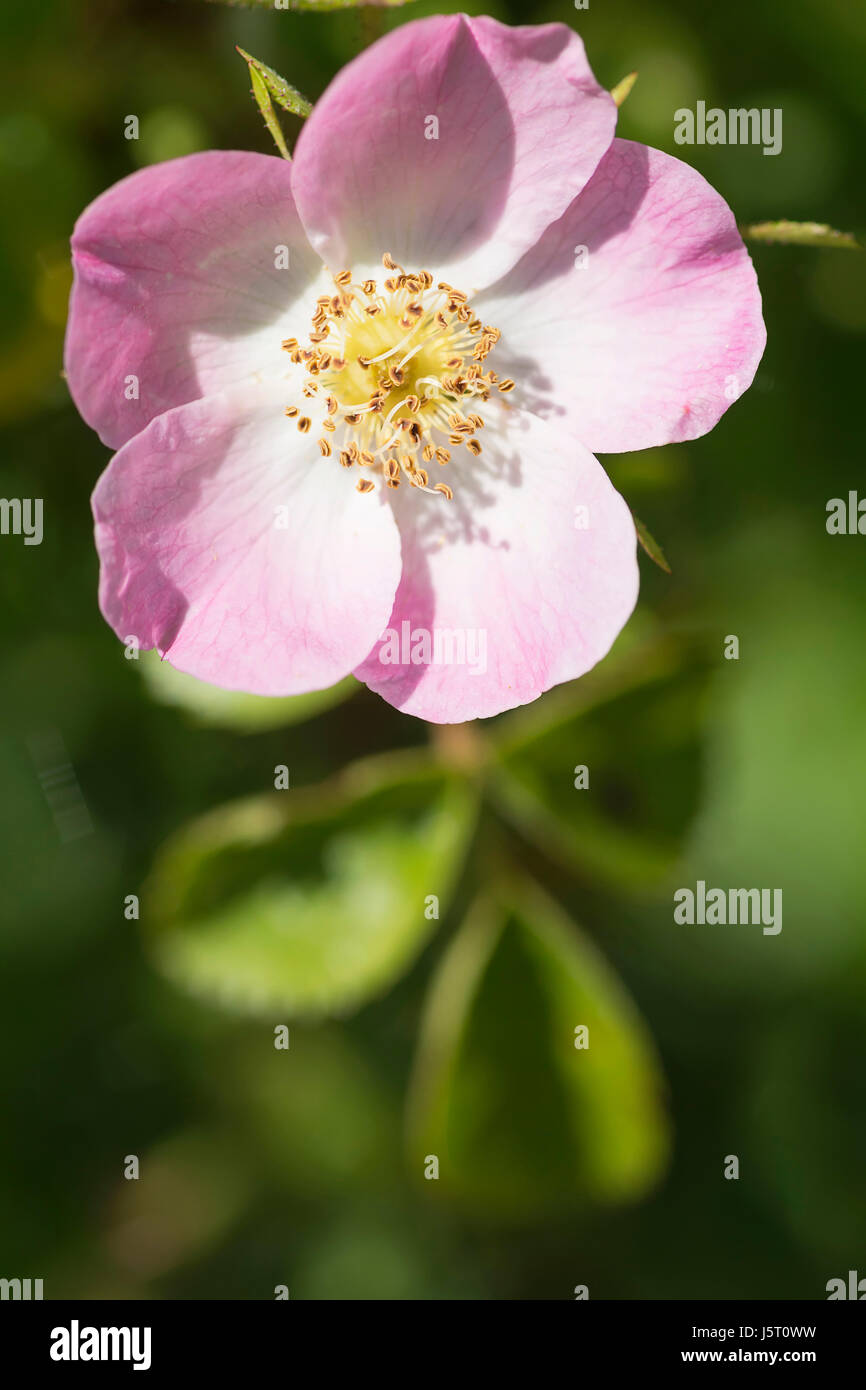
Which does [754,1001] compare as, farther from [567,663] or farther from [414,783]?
[567,663]

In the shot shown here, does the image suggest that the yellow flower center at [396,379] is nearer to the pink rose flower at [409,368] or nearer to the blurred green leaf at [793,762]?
the pink rose flower at [409,368]

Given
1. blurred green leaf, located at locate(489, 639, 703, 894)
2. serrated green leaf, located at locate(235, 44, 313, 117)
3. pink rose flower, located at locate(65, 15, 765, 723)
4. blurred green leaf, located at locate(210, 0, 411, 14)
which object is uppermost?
blurred green leaf, located at locate(210, 0, 411, 14)

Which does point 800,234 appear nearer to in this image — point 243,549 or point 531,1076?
point 243,549

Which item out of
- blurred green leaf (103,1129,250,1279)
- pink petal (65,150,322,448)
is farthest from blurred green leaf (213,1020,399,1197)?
pink petal (65,150,322,448)

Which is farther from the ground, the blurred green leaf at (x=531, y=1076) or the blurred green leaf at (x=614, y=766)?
the blurred green leaf at (x=614, y=766)

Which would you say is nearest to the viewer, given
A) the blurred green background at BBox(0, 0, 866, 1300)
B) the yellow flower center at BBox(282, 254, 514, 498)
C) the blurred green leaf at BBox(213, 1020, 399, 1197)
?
the yellow flower center at BBox(282, 254, 514, 498)

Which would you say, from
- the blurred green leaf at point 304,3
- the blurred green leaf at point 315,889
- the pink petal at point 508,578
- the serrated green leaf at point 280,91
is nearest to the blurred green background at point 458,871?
the blurred green leaf at point 315,889

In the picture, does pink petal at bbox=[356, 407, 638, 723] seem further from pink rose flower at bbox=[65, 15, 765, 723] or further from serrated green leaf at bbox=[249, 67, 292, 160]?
serrated green leaf at bbox=[249, 67, 292, 160]
